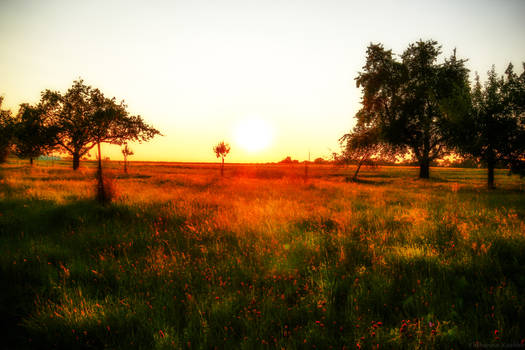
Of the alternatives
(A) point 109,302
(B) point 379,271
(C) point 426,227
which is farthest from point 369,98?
(A) point 109,302

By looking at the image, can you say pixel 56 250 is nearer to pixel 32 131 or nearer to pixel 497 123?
pixel 497 123

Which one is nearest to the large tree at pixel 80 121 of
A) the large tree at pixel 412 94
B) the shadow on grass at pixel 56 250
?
the shadow on grass at pixel 56 250

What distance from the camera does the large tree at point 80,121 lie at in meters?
25.4

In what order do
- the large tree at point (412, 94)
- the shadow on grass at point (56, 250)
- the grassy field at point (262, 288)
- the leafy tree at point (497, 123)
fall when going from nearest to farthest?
the grassy field at point (262, 288)
the shadow on grass at point (56, 250)
the leafy tree at point (497, 123)
the large tree at point (412, 94)

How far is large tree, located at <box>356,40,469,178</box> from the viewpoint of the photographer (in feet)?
77.2

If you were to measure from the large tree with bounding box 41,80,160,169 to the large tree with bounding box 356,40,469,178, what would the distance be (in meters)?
30.3

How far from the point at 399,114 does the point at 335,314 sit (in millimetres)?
29178

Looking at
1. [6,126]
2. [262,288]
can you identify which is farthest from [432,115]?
[6,126]

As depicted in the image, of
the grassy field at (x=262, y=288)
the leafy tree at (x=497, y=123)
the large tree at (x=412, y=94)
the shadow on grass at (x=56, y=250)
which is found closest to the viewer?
the grassy field at (x=262, y=288)

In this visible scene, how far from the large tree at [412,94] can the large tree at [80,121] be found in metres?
30.3

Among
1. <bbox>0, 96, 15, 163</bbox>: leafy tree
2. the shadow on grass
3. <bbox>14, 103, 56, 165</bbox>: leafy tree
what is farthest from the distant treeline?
<bbox>0, 96, 15, 163</bbox>: leafy tree

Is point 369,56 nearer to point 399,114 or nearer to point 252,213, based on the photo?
point 399,114

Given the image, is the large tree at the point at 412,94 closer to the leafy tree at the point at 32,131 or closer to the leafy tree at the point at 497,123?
the leafy tree at the point at 497,123

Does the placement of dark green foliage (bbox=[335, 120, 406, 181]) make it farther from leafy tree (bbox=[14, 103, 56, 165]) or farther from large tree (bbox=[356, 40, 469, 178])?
leafy tree (bbox=[14, 103, 56, 165])
